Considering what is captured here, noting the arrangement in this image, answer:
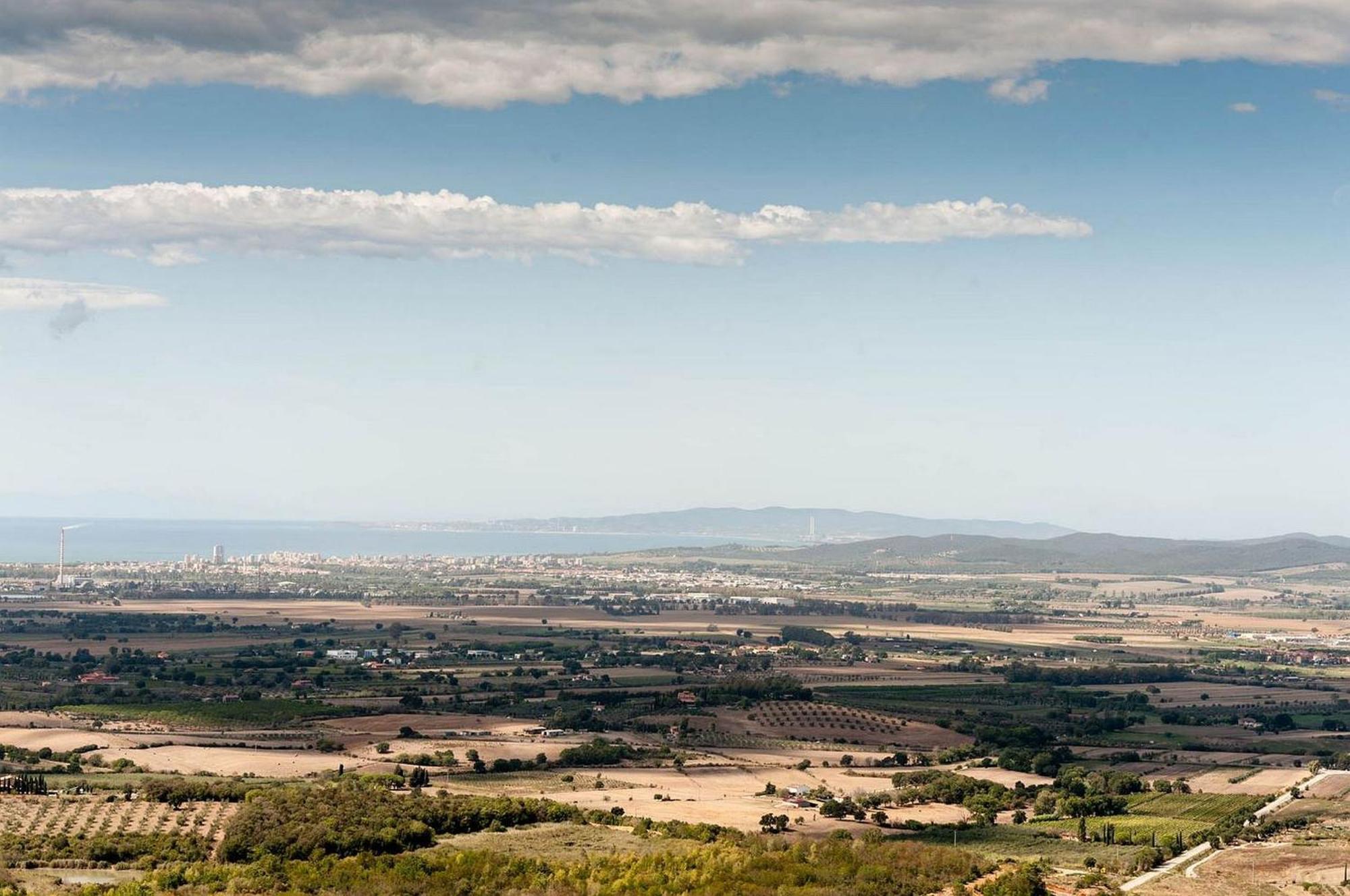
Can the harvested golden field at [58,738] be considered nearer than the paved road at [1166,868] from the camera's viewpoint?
No

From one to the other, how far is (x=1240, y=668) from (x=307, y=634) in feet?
280

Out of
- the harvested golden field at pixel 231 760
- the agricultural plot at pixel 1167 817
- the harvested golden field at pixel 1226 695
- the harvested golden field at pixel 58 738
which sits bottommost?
the harvested golden field at pixel 58 738

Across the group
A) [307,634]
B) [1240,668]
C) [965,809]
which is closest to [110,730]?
[965,809]

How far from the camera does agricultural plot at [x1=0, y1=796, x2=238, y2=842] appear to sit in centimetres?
5988

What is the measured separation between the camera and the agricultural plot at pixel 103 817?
2357 inches

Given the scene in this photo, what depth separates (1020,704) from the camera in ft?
380

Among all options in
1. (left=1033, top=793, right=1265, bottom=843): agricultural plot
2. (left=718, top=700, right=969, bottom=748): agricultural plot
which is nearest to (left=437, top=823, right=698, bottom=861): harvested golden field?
(left=1033, top=793, right=1265, bottom=843): agricultural plot

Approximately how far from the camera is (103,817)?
62500 mm

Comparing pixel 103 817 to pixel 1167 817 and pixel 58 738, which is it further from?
pixel 1167 817

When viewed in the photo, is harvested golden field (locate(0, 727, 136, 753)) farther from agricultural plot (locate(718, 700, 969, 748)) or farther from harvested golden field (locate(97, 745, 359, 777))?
agricultural plot (locate(718, 700, 969, 748))

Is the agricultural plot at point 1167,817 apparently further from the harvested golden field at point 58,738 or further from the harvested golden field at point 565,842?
the harvested golden field at point 58,738

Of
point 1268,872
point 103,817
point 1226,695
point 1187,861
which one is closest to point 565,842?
point 103,817

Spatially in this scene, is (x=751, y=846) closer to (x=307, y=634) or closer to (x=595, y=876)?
(x=595, y=876)

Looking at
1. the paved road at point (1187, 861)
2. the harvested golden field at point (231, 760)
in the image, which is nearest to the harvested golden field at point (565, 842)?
the paved road at point (1187, 861)
